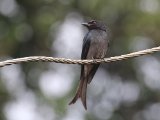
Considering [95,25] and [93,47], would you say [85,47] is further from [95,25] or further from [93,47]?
[95,25]

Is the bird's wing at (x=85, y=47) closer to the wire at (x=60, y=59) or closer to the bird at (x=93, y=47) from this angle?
the bird at (x=93, y=47)

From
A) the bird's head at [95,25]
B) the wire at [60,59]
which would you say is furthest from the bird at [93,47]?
the wire at [60,59]

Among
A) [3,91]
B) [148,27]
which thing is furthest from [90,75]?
[3,91]

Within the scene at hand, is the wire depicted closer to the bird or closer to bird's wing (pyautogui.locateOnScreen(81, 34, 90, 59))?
the bird

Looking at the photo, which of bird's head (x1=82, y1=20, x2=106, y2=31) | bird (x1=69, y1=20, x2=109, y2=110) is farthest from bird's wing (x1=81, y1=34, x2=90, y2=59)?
bird's head (x1=82, y1=20, x2=106, y2=31)

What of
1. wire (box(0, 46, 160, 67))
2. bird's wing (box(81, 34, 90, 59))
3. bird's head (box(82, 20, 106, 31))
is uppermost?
bird's head (box(82, 20, 106, 31))

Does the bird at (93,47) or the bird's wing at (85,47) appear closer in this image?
the bird at (93,47)

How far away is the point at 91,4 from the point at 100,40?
8496 millimetres

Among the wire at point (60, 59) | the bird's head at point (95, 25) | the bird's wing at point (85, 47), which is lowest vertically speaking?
the wire at point (60, 59)

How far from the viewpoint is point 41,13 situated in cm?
1930

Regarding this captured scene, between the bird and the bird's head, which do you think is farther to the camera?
the bird's head

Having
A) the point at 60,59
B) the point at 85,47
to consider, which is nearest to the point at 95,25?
the point at 85,47

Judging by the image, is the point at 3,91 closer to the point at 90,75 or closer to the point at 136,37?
the point at 136,37

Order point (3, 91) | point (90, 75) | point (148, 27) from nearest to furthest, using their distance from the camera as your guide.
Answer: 1. point (90, 75)
2. point (148, 27)
3. point (3, 91)
